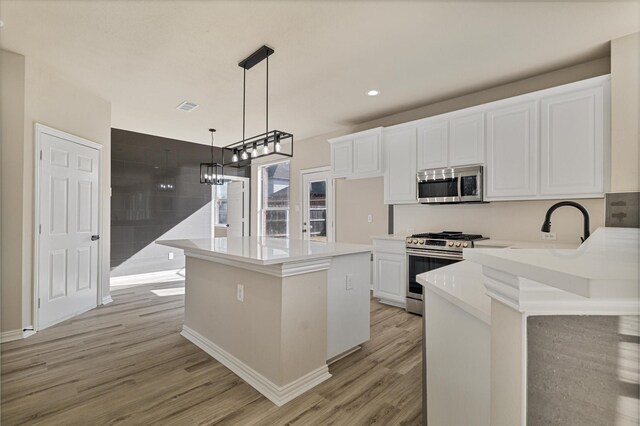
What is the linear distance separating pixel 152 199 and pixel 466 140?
5516 millimetres

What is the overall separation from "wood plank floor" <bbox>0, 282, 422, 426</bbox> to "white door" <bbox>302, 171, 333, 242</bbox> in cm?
280

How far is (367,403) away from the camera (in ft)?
6.40

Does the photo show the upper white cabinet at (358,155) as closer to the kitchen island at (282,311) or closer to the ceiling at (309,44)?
the ceiling at (309,44)

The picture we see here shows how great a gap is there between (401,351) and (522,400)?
2211mm

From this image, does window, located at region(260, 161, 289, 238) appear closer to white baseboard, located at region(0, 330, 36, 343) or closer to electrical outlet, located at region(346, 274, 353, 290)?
electrical outlet, located at region(346, 274, 353, 290)

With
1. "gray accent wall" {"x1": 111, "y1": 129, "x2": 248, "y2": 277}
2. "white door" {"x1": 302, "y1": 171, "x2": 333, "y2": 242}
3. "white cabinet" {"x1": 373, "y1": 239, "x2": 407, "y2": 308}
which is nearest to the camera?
"white cabinet" {"x1": 373, "y1": 239, "x2": 407, "y2": 308}

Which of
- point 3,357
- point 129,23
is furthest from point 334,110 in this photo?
point 3,357

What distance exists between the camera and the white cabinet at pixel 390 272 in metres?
3.79

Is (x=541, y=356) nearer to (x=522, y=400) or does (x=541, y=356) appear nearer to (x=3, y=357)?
(x=522, y=400)

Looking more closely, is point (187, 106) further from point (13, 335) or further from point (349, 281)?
point (349, 281)

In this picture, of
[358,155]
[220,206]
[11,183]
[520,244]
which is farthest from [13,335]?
[520,244]

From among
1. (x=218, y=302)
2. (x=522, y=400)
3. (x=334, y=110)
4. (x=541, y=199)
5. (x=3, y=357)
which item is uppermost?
(x=334, y=110)

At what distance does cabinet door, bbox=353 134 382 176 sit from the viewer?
4.27 meters

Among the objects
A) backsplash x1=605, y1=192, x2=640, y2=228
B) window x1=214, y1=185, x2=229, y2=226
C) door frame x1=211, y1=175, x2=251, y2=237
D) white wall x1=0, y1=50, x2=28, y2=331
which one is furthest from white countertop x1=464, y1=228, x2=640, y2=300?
window x1=214, y1=185, x2=229, y2=226
